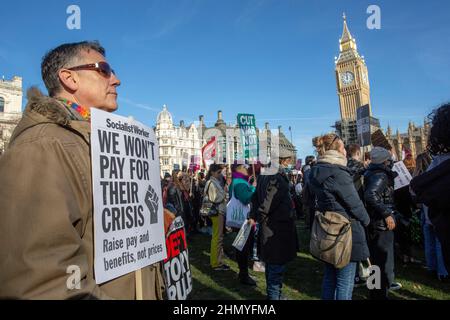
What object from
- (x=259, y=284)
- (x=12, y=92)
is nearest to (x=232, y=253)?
(x=259, y=284)

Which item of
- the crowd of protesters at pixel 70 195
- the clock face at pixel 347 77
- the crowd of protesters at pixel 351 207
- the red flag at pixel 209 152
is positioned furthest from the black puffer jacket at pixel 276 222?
the clock face at pixel 347 77

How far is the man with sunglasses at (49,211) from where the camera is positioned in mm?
1105

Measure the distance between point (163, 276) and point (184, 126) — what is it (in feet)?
287

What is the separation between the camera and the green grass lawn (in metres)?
4.98

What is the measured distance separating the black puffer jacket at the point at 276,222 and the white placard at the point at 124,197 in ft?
9.60

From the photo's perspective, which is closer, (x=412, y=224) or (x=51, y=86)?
(x=51, y=86)

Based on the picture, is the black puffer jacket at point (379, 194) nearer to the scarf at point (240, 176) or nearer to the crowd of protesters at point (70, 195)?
the crowd of protesters at point (70, 195)

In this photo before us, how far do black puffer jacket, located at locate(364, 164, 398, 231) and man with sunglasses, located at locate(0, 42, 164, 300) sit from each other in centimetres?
378

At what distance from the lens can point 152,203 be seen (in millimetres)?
1772

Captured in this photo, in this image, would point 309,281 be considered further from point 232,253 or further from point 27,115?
point 27,115

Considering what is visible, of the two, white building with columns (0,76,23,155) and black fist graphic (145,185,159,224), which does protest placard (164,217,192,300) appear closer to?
black fist graphic (145,185,159,224)

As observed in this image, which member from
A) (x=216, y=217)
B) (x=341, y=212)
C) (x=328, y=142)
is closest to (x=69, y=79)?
(x=341, y=212)

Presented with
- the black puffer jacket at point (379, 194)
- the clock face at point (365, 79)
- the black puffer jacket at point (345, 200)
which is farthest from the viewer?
the clock face at point (365, 79)

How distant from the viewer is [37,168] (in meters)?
1.20
